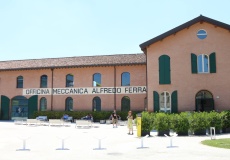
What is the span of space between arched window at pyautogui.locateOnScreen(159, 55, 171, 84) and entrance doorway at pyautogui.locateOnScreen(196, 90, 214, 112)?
8.60 ft

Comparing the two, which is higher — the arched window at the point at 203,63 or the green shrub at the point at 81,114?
the arched window at the point at 203,63

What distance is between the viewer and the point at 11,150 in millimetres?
11969

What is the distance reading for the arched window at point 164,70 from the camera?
24.0 meters

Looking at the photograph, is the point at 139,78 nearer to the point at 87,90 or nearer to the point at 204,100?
the point at 87,90

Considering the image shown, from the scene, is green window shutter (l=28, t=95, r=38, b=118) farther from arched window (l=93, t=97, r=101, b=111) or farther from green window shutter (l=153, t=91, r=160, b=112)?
green window shutter (l=153, t=91, r=160, b=112)

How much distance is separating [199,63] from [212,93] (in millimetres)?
2552

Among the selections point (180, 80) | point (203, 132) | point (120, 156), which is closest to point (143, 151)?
point (120, 156)

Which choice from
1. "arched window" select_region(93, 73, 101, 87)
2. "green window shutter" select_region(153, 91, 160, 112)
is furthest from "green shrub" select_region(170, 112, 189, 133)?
"arched window" select_region(93, 73, 101, 87)

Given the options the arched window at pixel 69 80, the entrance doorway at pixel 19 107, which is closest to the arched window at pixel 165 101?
the arched window at pixel 69 80

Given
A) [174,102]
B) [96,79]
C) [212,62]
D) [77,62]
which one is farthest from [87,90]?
[212,62]

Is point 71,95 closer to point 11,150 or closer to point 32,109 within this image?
point 32,109

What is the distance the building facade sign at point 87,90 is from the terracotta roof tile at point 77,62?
8.42ft

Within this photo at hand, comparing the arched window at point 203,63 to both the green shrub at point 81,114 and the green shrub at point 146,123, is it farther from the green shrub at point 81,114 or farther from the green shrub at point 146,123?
the green shrub at point 81,114

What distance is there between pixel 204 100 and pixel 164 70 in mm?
3881
